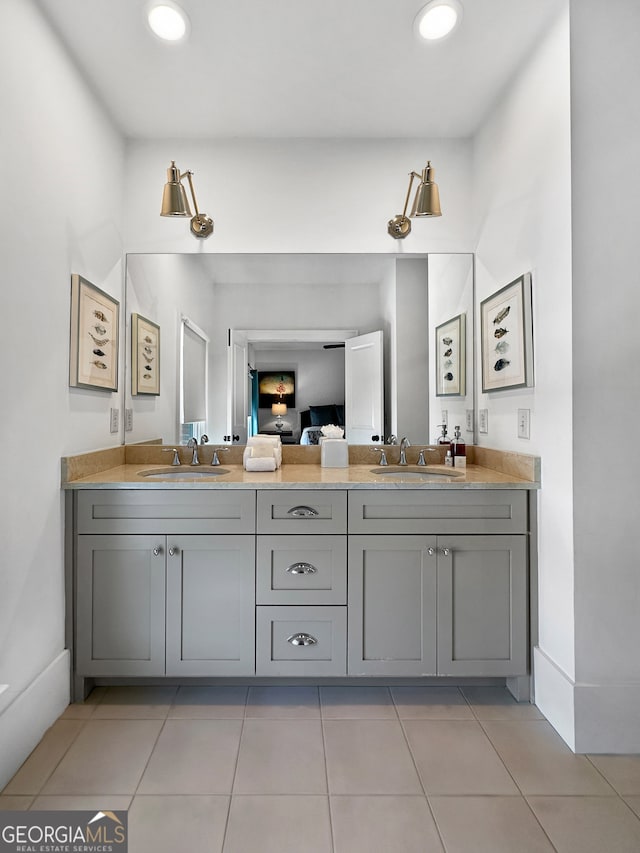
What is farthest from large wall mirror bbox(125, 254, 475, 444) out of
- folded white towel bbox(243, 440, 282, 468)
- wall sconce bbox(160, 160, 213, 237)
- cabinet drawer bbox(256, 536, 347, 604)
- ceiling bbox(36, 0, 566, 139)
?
cabinet drawer bbox(256, 536, 347, 604)

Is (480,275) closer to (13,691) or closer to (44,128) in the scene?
(44,128)

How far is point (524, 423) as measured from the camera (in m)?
1.97

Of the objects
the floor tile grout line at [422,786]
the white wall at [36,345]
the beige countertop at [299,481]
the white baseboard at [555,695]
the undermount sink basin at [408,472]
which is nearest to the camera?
the floor tile grout line at [422,786]

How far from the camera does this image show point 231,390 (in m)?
2.52

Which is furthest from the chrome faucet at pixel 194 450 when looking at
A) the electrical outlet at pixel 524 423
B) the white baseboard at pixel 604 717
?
the white baseboard at pixel 604 717

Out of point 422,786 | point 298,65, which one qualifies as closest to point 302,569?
point 422,786

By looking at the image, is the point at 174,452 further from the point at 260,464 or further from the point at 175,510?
the point at 175,510

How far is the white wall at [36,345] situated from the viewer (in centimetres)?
152

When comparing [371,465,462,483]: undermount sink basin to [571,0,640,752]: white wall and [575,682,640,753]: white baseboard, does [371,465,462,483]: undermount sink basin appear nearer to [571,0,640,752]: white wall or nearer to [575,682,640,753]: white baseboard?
[571,0,640,752]: white wall

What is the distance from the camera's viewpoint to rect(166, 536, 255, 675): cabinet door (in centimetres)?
188

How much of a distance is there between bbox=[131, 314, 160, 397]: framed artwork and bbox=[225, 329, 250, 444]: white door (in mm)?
368

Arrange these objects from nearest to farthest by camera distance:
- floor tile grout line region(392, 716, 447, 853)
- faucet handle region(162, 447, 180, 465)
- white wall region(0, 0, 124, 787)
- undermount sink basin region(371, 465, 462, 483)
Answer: floor tile grout line region(392, 716, 447, 853) < white wall region(0, 0, 124, 787) < undermount sink basin region(371, 465, 462, 483) < faucet handle region(162, 447, 180, 465)

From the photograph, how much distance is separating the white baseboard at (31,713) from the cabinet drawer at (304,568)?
2.62 feet

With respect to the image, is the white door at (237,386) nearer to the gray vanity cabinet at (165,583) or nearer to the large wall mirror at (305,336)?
the large wall mirror at (305,336)
